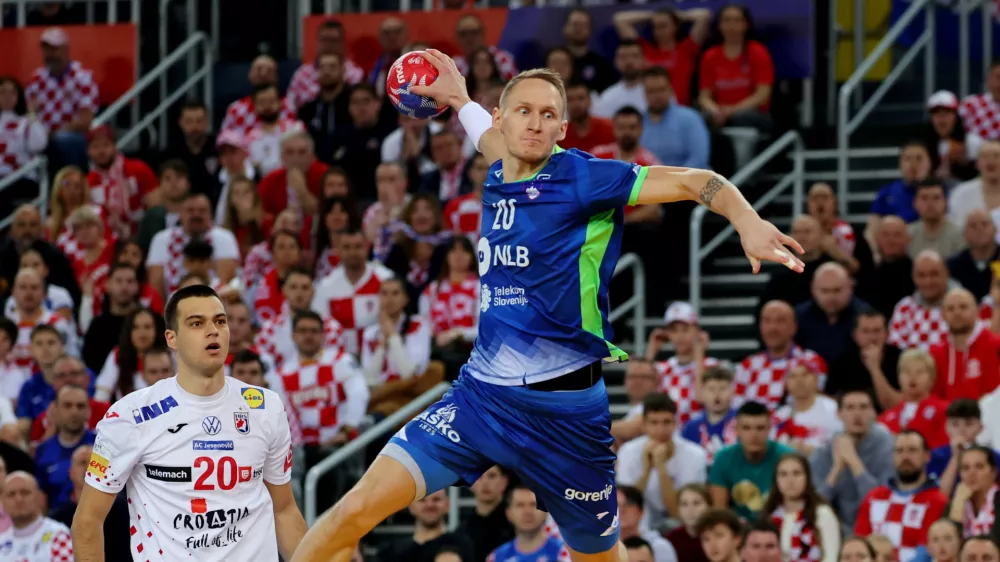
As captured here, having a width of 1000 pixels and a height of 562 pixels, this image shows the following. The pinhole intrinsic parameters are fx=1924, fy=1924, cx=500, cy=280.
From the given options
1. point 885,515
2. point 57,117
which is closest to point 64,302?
point 57,117

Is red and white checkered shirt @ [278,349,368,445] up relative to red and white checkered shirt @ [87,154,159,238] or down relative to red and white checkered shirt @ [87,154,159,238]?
down

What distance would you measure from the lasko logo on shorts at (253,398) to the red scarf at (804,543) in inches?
223

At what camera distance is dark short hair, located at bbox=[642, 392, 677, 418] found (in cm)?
1423

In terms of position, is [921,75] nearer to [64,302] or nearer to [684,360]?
[684,360]

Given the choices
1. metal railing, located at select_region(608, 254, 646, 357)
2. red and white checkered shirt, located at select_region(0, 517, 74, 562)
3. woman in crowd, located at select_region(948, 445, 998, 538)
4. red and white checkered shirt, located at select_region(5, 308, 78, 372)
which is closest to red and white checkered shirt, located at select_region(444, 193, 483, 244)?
metal railing, located at select_region(608, 254, 646, 357)

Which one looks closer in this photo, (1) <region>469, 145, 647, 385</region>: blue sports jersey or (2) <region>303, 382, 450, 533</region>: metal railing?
(1) <region>469, 145, 647, 385</region>: blue sports jersey

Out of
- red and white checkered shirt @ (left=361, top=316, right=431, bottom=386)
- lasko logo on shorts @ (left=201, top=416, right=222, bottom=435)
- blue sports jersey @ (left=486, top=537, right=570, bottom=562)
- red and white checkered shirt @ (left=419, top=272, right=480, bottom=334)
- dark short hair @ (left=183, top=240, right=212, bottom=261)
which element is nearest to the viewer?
lasko logo on shorts @ (left=201, top=416, right=222, bottom=435)

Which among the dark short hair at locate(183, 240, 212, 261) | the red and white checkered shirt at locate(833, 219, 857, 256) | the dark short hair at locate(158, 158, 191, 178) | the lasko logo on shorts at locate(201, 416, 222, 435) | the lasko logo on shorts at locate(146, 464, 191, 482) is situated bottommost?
the lasko logo on shorts at locate(146, 464, 191, 482)

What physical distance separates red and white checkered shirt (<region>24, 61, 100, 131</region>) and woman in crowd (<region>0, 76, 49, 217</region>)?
455 mm

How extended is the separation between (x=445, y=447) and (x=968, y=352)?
7300 mm

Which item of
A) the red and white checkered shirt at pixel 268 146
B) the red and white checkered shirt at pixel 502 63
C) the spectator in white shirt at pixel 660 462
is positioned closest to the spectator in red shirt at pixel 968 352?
the spectator in white shirt at pixel 660 462

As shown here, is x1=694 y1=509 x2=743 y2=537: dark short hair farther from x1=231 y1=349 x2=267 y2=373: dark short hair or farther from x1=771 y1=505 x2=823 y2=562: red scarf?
x1=231 y1=349 x2=267 y2=373: dark short hair

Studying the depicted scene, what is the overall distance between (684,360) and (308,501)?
3.36 m

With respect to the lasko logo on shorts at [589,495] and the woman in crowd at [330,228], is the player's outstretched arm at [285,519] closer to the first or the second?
the lasko logo on shorts at [589,495]
